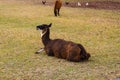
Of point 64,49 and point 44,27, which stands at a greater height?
point 44,27

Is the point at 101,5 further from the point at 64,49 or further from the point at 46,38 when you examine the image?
the point at 64,49

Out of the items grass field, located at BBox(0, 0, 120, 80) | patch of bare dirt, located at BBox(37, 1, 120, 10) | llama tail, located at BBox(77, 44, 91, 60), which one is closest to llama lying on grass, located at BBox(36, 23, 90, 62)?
llama tail, located at BBox(77, 44, 91, 60)

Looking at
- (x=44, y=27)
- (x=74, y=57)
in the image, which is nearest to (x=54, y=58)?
(x=74, y=57)

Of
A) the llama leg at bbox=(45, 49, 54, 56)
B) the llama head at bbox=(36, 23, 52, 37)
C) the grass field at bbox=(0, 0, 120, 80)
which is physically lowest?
the grass field at bbox=(0, 0, 120, 80)

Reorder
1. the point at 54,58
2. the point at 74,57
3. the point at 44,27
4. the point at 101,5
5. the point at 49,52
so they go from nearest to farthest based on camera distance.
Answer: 1. the point at 74,57
2. the point at 54,58
3. the point at 49,52
4. the point at 44,27
5. the point at 101,5

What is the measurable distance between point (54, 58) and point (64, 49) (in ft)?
1.33

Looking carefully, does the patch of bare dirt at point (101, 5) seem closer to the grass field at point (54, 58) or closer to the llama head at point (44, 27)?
the grass field at point (54, 58)

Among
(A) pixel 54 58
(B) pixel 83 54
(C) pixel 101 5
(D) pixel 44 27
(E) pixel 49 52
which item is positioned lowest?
(C) pixel 101 5

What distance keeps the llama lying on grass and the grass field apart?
146mm

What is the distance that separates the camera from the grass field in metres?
7.76

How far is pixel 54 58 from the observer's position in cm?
919

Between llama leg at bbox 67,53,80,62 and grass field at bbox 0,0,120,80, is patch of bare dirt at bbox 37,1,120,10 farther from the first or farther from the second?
llama leg at bbox 67,53,80,62

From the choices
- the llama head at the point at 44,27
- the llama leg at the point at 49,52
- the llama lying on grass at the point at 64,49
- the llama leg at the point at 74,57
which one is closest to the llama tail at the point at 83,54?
the llama lying on grass at the point at 64,49

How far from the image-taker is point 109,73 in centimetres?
788
